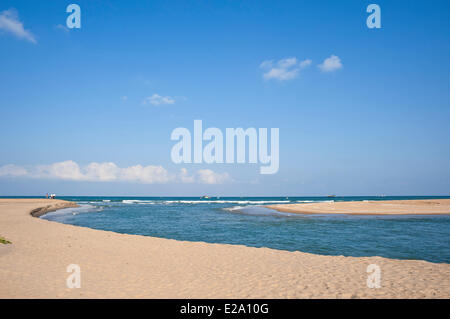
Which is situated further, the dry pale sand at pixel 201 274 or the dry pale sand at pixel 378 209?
the dry pale sand at pixel 378 209

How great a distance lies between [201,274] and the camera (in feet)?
32.0

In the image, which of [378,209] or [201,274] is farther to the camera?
[378,209]

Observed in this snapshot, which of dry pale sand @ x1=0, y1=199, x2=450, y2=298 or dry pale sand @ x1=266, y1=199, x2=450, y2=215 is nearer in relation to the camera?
dry pale sand @ x1=0, y1=199, x2=450, y2=298

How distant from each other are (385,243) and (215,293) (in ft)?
48.5

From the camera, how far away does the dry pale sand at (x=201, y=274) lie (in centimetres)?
777

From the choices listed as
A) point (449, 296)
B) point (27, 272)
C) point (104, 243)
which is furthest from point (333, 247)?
point (27, 272)

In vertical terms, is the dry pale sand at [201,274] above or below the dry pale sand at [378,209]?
above

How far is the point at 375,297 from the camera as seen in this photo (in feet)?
24.7

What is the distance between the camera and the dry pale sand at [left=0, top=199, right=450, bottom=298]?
777 centimetres

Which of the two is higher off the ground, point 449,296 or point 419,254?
point 449,296

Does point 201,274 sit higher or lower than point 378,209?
higher
